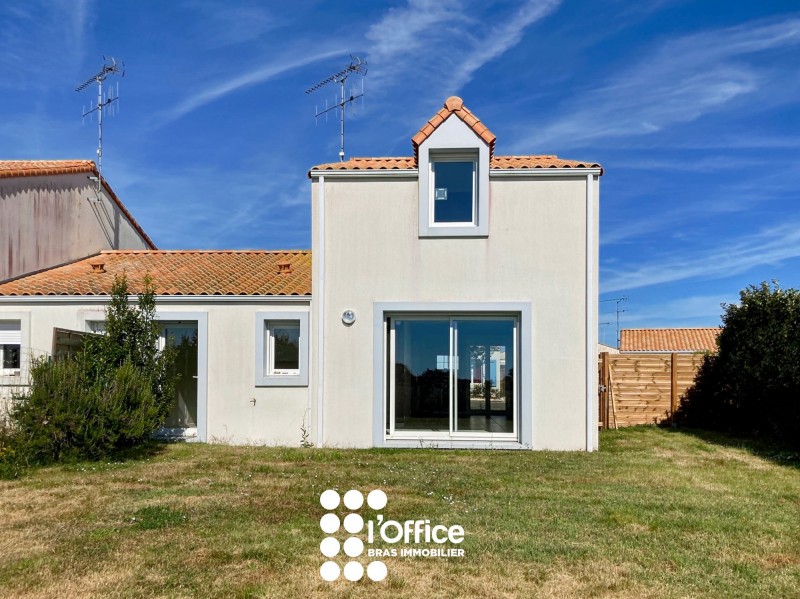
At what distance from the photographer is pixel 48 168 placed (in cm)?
1675

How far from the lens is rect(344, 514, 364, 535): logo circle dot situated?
6785mm

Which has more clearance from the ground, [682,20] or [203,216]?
[682,20]

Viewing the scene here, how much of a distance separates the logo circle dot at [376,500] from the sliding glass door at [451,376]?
474 cm

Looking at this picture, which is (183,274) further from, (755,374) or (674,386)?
(755,374)

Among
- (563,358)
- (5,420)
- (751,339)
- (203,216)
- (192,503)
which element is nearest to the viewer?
(192,503)

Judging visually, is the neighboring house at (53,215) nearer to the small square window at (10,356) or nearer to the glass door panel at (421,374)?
the small square window at (10,356)

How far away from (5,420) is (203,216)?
15288mm

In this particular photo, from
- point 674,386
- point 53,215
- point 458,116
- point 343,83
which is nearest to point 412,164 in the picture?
point 458,116

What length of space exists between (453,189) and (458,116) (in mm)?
1531

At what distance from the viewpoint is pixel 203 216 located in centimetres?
2502

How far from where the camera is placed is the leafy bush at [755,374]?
1327 cm

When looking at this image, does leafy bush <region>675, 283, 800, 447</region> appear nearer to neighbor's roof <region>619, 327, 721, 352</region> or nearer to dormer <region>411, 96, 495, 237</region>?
dormer <region>411, 96, 495, 237</region>

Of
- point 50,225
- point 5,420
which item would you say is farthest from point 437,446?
point 50,225

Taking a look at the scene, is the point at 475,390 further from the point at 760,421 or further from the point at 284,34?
the point at 284,34
